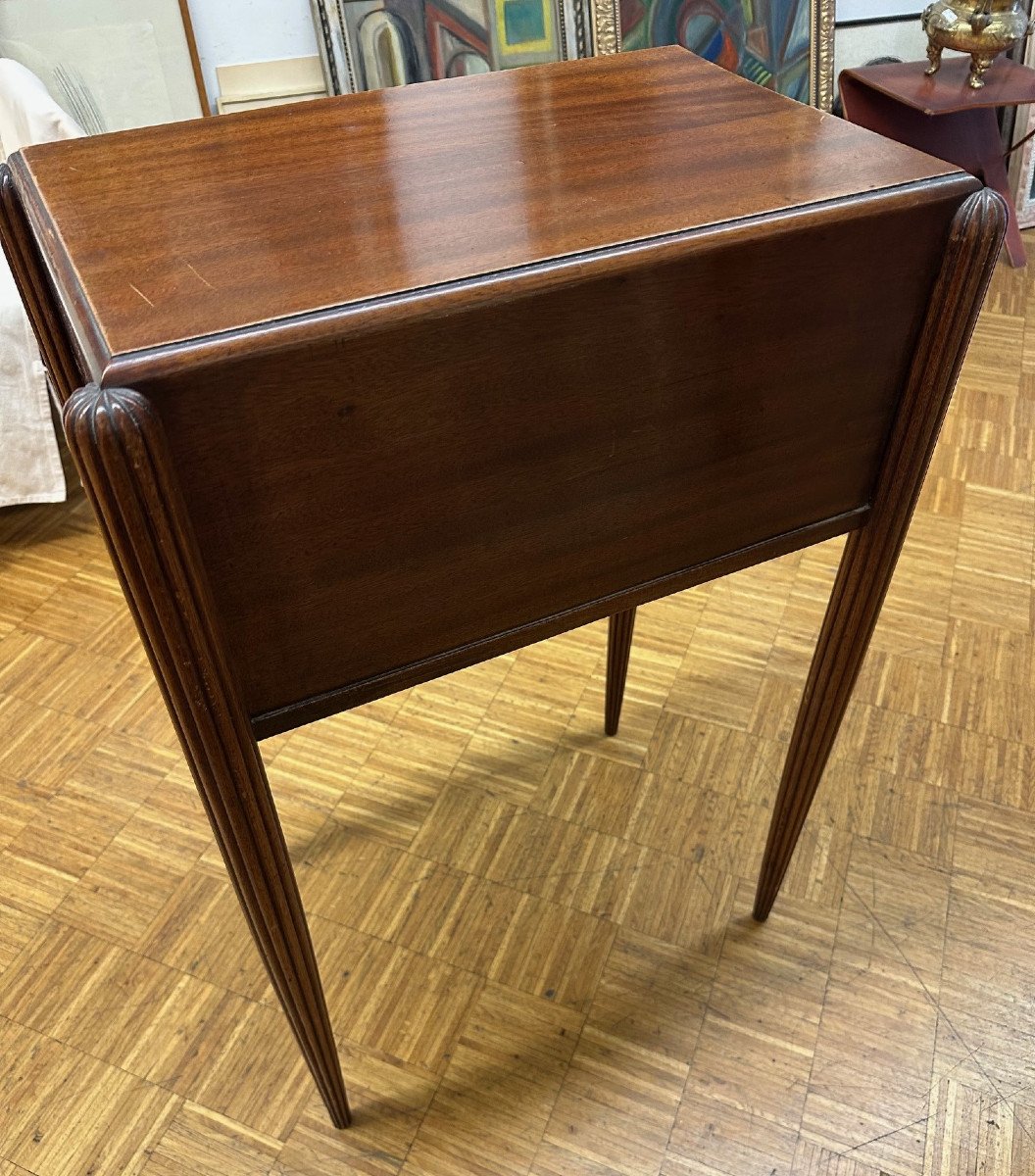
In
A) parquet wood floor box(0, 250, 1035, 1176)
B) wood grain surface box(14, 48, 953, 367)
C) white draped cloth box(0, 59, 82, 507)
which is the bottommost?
parquet wood floor box(0, 250, 1035, 1176)

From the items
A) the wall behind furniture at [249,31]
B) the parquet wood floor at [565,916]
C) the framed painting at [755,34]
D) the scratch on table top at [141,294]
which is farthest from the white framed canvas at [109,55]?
the scratch on table top at [141,294]

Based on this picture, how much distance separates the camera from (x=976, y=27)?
199 centimetres

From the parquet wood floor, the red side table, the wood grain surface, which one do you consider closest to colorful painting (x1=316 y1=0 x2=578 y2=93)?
the red side table

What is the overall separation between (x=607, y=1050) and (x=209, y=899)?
0.46 m

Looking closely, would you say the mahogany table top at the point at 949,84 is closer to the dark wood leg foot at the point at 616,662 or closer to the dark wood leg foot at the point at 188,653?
the dark wood leg foot at the point at 616,662

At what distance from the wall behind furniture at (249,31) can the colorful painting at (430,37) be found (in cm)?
6

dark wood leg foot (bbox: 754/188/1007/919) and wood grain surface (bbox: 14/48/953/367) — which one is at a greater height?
wood grain surface (bbox: 14/48/953/367)

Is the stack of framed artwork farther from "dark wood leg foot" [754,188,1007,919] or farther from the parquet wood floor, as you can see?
"dark wood leg foot" [754,188,1007,919]

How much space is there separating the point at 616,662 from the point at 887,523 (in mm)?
491

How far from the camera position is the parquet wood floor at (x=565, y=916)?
→ 0.96 meters

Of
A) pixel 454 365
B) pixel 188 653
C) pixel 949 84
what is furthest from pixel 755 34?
pixel 188 653

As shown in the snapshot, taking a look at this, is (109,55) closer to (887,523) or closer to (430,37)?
(430,37)

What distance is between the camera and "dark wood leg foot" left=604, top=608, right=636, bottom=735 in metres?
1.19

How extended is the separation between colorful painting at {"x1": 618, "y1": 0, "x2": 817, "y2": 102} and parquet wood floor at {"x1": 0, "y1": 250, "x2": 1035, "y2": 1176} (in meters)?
1.34
